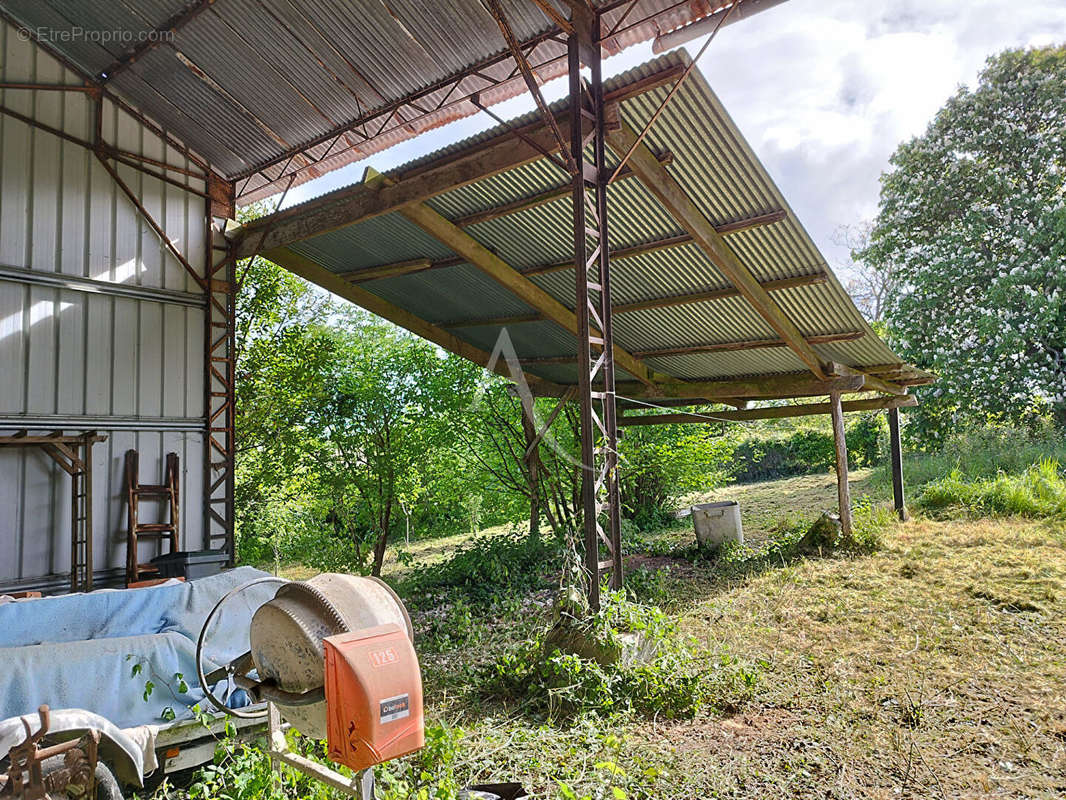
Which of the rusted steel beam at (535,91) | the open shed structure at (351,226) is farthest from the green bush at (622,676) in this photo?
the rusted steel beam at (535,91)

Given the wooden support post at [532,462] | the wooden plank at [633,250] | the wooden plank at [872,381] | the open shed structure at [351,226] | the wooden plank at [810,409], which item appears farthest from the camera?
the wooden support post at [532,462]

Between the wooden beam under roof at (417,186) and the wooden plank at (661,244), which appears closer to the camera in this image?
the wooden beam under roof at (417,186)

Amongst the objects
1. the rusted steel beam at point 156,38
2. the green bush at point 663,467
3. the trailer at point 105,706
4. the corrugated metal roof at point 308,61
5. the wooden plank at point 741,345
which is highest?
the rusted steel beam at point 156,38

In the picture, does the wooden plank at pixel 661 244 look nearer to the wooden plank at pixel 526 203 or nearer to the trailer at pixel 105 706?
the wooden plank at pixel 526 203

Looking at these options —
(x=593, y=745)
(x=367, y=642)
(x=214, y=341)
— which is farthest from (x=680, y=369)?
(x=367, y=642)

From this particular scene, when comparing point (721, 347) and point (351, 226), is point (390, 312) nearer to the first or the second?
point (351, 226)

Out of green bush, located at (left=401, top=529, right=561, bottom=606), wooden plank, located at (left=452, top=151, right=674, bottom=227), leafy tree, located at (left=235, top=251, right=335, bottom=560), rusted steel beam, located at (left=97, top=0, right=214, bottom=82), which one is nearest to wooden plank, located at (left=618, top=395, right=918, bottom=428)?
green bush, located at (left=401, top=529, right=561, bottom=606)

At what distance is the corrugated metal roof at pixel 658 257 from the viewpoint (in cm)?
802

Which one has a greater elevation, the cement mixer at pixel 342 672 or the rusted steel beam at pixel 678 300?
the rusted steel beam at pixel 678 300

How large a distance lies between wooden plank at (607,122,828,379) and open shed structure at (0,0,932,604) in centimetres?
3

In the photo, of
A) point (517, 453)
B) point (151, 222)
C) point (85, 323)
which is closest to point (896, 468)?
point (517, 453)

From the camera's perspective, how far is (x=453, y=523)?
1795 centimetres

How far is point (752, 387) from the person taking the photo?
12.9 m

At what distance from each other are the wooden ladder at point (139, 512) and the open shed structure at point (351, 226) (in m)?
0.16
